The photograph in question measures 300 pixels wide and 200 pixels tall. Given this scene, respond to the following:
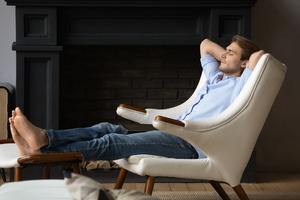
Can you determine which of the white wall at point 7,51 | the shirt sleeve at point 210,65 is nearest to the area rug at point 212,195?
the shirt sleeve at point 210,65

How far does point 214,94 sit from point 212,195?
0.73 metres

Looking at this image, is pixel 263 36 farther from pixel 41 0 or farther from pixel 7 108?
pixel 7 108

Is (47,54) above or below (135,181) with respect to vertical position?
above

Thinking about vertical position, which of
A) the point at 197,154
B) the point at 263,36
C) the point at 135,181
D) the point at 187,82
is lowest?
the point at 135,181

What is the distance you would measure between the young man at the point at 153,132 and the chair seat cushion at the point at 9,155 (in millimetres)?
80

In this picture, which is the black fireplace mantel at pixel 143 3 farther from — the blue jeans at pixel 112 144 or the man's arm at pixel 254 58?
the blue jeans at pixel 112 144

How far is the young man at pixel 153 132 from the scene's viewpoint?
257 centimetres

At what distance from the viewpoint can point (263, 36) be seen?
4.00 meters

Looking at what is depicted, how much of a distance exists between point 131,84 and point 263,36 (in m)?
1.00

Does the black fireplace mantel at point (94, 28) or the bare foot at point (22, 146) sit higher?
the black fireplace mantel at point (94, 28)

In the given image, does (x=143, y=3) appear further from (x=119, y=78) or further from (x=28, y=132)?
(x=28, y=132)

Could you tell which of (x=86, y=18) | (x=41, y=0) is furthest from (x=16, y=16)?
(x=86, y=18)

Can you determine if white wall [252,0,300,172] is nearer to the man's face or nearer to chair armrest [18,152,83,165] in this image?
the man's face

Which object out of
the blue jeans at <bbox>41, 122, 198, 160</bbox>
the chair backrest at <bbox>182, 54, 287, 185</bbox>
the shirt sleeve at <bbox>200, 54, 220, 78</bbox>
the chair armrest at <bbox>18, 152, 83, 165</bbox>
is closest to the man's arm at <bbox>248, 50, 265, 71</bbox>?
the chair backrest at <bbox>182, 54, 287, 185</bbox>
